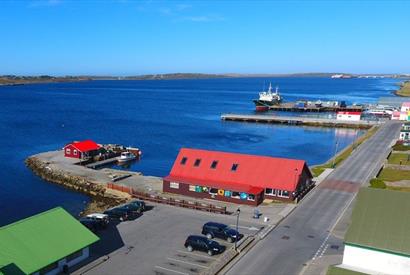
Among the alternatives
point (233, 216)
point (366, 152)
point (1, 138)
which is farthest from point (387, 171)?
point (1, 138)

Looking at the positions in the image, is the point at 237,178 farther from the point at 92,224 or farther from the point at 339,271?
the point at 339,271

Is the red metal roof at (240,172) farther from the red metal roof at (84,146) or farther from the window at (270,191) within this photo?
the red metal roof at (84,146)

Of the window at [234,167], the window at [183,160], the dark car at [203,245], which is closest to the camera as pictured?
the dark car at [203,245]

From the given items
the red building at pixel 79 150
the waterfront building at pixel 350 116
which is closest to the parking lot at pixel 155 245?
the red building at pixel 79 150

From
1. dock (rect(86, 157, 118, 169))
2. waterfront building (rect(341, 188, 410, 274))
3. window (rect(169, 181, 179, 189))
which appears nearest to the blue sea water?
dock (rect(86, 157, 118, 169))

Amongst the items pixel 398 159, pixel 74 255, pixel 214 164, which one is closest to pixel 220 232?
pixel 74 255

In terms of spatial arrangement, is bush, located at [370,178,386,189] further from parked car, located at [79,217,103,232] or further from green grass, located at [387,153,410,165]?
parked car, located at [79,217,103,232]
